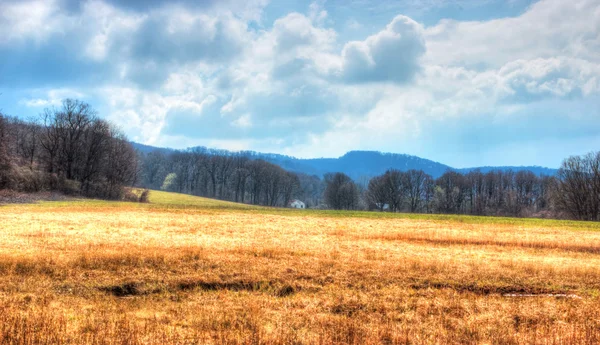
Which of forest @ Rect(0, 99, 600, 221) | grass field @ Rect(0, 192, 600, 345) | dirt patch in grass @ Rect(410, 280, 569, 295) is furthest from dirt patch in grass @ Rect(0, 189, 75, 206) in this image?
dirt patch in grass @ Rect(410, 280, 569, 295)

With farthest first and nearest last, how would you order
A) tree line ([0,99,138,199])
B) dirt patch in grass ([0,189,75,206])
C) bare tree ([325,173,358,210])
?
bare tree ([325,173,358,210]) < tree line ([0,99,138,199]) < dirt patch in grass ([0,189,75,206])

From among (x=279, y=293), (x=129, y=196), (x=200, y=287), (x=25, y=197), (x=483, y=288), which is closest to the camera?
(x=279, y=293)

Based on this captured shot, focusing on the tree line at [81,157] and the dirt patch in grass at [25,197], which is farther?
the tree line at [81,157]

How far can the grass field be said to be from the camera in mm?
9547

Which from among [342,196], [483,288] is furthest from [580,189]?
[483,288]

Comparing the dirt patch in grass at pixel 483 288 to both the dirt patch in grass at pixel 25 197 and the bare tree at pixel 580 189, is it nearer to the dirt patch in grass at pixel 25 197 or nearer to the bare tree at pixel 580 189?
the dirt patch in grass at pixel 25 197

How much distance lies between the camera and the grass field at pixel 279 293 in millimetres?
9547

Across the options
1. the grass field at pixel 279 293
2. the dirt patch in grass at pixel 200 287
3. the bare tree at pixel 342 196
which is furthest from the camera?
the bare tree at pixel 342 196

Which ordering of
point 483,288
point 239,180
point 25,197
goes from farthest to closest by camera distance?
point 239,180
point 25,197
point 483,288

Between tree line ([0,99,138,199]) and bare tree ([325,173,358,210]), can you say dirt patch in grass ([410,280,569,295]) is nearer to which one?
tree line ([0,99,138,199])

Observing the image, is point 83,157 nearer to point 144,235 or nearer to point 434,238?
point 144,235

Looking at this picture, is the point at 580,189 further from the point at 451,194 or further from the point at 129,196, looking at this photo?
the point at 129,196

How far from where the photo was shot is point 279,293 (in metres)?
13.2

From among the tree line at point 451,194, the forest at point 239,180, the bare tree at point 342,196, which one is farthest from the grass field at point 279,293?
the bare tree at point 342,196
